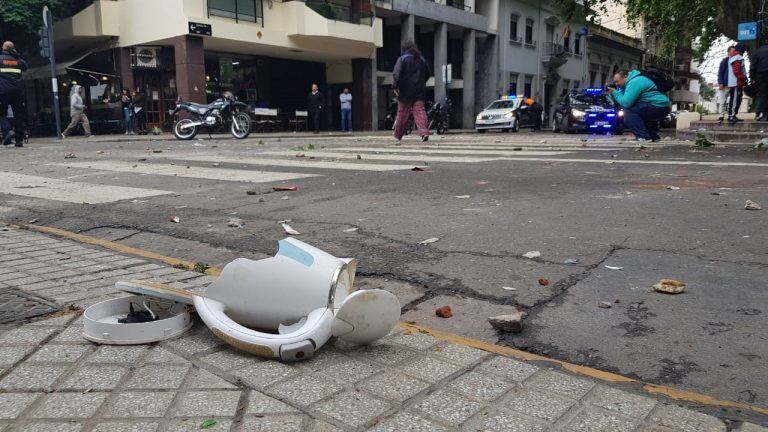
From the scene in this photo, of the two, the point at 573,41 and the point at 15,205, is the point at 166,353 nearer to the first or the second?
the point at 15,205

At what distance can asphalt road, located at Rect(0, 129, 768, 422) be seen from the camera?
193cm

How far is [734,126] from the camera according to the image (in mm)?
11859

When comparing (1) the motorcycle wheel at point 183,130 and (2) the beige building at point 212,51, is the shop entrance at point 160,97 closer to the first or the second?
(2) the beige building at point 212,51

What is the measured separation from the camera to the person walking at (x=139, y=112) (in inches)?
806

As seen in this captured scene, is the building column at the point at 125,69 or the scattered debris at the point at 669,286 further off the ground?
the building column at the point at 125,69

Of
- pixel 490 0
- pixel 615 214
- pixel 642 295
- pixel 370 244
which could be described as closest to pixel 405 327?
pixel 642 295

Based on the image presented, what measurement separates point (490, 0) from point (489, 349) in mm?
35431

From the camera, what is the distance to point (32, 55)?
2312cm

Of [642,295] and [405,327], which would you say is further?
[642,295]

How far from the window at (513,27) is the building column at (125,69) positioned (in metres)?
22.7

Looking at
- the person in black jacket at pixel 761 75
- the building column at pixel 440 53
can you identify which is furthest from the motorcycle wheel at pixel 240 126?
the building column at pixel 440 53

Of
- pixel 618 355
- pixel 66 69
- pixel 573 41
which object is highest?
pixel 573 41

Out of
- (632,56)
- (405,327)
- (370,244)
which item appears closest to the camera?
(405,327)

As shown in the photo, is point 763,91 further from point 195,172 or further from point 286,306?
point 286,306
